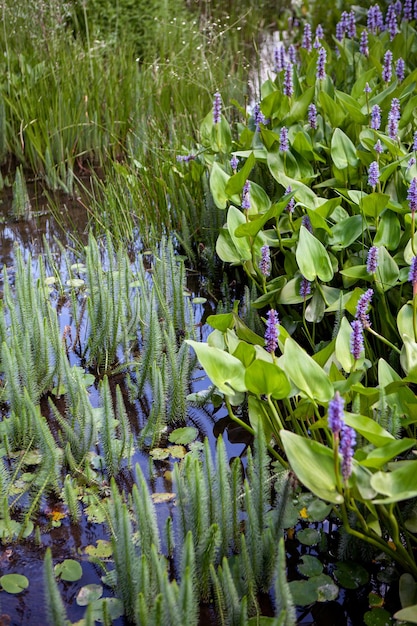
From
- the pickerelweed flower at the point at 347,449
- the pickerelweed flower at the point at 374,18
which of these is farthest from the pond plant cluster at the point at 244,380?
the pickerelweed flower at the point at 374,18

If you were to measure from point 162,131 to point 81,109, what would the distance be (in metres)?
0.51

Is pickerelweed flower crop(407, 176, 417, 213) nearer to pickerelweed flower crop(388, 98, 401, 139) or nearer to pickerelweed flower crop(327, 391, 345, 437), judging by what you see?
pickerelweed flower crop(388, 98, 401, 139)

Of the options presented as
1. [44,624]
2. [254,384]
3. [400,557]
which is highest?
[254,384]

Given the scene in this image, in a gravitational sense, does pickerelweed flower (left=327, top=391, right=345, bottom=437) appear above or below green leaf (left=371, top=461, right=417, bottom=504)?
above

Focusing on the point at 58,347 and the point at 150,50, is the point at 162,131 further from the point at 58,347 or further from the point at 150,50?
the point at 58,347

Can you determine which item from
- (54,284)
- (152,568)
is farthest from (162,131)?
Result: (152,568)

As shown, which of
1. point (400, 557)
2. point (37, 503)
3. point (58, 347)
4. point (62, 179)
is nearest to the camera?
point (400, 557)

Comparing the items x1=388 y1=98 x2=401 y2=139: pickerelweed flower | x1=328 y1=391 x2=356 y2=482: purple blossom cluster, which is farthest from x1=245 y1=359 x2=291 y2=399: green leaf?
x1=388 y1=98 x2=401 y2=139: pickerelweed flower

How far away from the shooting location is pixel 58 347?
87.3 inches

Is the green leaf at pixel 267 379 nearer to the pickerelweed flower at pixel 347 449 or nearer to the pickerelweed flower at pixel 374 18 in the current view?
the pickerelweed flower at pixel 347 449

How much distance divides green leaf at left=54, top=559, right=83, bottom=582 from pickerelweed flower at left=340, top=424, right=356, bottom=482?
759 mm

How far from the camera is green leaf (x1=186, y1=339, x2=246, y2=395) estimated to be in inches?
63.1

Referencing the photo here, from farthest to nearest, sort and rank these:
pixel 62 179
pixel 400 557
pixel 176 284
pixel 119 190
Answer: pixel 62 179
pixel 119 190
pixel 176 284
pixel 400 557

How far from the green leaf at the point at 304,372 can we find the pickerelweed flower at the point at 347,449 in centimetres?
35
